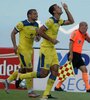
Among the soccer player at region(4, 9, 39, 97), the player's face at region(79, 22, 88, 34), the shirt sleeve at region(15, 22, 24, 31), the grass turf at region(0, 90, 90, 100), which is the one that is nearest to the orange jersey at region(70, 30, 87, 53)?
the player's face at region(79, 22, 88, 34)

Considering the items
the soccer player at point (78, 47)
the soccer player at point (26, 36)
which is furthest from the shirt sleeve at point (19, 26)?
the soccer player at point (78, 47)

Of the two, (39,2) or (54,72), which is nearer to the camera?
(54,72)

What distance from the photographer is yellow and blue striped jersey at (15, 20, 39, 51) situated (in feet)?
33.8

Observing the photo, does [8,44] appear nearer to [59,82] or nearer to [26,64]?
[59,82]

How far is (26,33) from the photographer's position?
10.3 meters

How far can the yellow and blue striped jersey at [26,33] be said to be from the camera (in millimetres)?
10305

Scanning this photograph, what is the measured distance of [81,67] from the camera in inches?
464

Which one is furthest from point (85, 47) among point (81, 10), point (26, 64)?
point (26, 64)

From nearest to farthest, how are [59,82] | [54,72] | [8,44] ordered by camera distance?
[54,72]
[59,82]
[8,44]

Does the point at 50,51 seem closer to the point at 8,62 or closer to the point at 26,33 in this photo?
the point at 26,33

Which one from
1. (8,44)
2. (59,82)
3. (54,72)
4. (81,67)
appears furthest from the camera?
(8,44)

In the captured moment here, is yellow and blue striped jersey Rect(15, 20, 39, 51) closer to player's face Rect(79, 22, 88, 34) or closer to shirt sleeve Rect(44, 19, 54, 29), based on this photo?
shirt sleeve Rect(44, 19, 54, 29)

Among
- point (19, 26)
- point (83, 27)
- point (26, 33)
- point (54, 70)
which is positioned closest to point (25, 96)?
point (54, 70)

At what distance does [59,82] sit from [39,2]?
224 cm
